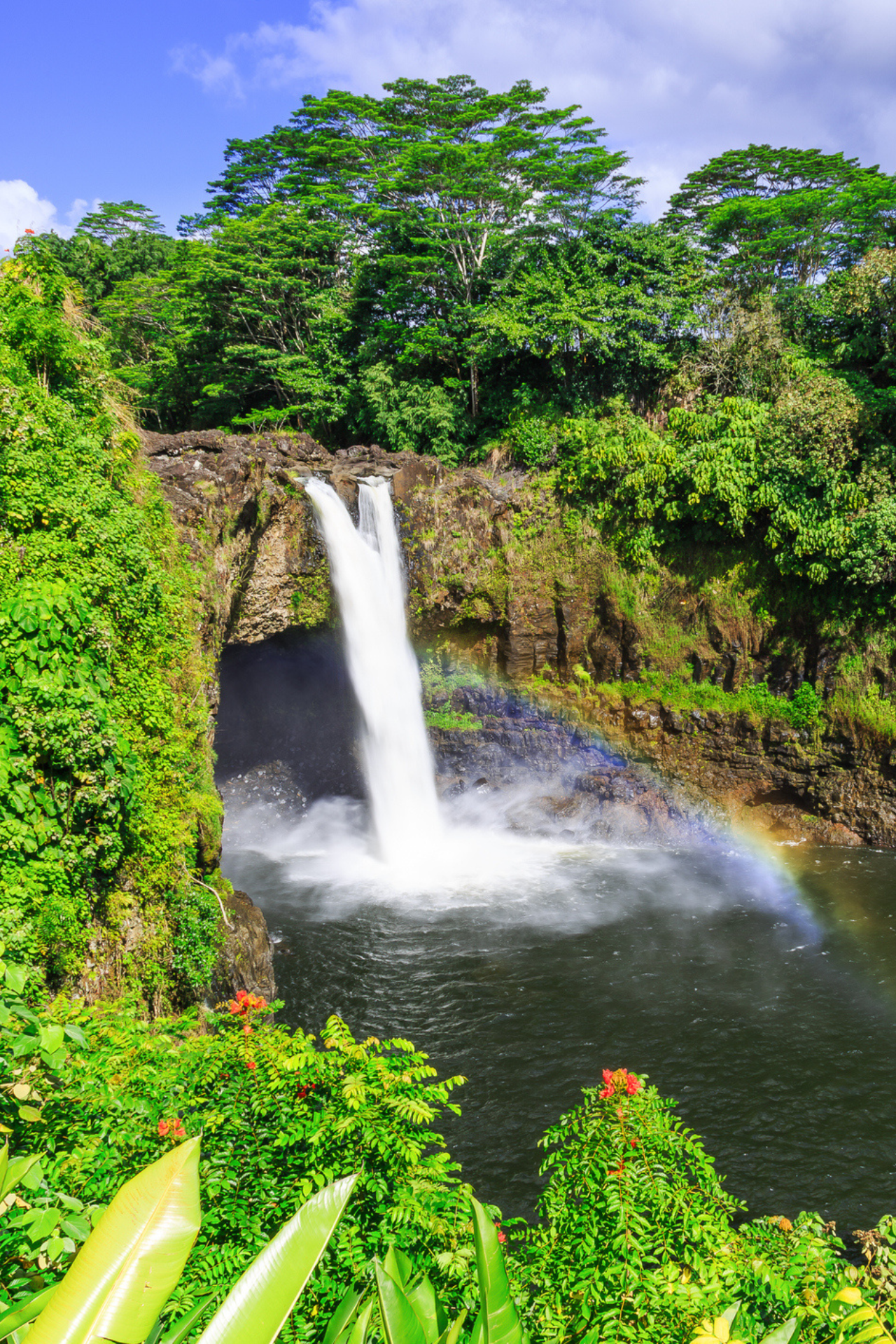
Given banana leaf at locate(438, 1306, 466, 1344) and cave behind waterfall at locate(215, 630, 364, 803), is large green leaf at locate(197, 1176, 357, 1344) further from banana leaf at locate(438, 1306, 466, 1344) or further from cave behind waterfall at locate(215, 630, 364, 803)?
cave behind waterfall at locate(215, 630, 364, 803)

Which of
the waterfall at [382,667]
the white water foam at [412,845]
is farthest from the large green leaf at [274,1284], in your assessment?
the waterfall at [382,667]

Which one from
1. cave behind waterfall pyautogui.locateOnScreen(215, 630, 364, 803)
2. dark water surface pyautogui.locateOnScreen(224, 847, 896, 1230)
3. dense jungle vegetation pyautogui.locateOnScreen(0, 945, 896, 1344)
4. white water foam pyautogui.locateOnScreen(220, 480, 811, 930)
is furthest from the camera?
cave behind waterfall pyautogui.locateOnScreen(215, 630, 364, 803)

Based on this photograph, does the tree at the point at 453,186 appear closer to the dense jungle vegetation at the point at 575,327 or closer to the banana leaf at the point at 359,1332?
the dense jungle vegetation at the point at 575,327

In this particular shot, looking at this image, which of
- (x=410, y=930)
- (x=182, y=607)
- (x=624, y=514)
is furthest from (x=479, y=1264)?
(x=624, y=514)

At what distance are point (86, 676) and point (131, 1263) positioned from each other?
603cm

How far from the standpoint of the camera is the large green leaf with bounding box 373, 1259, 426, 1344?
4.76 feet

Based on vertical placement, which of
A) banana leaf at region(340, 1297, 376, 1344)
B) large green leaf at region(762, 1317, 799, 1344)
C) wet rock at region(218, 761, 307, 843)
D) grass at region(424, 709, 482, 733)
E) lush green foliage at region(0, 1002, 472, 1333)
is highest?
banana leaf at region(340, 1297, 376, 1344)

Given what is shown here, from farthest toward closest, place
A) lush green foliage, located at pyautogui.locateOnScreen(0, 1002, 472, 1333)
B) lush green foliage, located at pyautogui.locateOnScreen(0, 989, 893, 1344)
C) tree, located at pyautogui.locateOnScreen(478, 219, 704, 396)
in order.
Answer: tree, located at pyautogui.locateOnScreen(478, 219, 704, 396) < lush green foliage, located at pyautogui.locateOnScreen(0, 1002, 472, 1333) < lush green foliage, located at pyautogui.locateOnScreen(0, 989, 893, 1344)

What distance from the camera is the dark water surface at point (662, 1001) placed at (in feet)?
24.0

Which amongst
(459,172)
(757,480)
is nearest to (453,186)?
(459,172)

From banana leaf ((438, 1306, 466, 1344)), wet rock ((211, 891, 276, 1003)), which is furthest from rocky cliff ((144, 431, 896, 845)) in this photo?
banana leaf ((438, 1306, 466, 1344))

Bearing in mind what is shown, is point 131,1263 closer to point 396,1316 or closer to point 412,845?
point 396,1316

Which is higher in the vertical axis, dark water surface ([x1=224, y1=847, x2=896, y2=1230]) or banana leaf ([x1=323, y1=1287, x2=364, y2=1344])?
banana leaf ([x1=323, y1=1287, x2=364, y2=1344])

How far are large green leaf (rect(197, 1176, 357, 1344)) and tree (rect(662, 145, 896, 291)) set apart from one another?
23.8 metres
